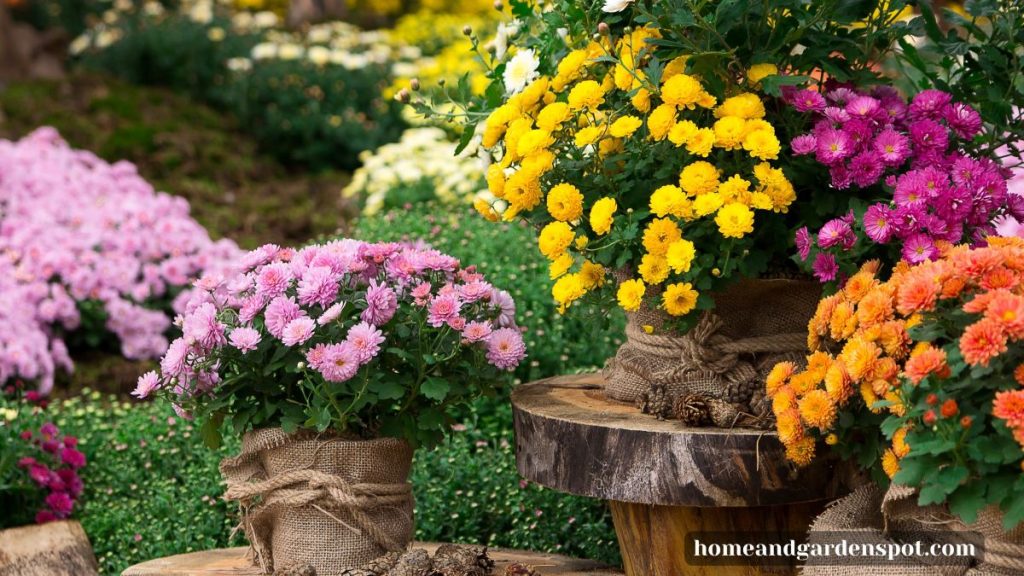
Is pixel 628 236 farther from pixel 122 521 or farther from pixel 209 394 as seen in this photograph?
pixel 122 521

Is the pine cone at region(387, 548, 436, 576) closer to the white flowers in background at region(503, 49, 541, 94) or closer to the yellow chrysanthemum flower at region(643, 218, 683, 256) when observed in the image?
the yellow chrysanthemum flower at region(643, 218, 683, 256)

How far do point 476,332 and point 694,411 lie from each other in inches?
17.7

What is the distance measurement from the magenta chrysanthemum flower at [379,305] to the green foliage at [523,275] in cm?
117

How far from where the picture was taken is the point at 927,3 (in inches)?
98.3

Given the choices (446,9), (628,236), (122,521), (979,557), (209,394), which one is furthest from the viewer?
(446,9)

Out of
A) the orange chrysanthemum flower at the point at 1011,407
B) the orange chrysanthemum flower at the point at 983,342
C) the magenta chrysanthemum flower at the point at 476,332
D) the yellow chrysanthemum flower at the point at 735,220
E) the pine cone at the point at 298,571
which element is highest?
the yellow chrysanthemum flower at the point at 735,220

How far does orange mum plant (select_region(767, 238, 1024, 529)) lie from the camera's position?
70.5 inches

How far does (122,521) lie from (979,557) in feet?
7.80

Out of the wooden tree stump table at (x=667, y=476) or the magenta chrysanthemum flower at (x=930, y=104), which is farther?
the magenta chrysanthemum flower at (x=930, y=104)

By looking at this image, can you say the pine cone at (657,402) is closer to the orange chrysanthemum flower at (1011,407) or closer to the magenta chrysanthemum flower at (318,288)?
the magenta chrysanthemum flower at (318,288)

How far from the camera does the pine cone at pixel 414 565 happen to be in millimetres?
2371

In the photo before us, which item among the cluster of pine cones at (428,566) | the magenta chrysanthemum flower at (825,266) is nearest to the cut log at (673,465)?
the cluster of pine cones at (428,566)

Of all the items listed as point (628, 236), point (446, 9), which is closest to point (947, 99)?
point (628, 236)

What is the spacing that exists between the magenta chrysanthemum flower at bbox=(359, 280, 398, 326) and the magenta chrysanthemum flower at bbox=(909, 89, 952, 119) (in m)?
1.09
